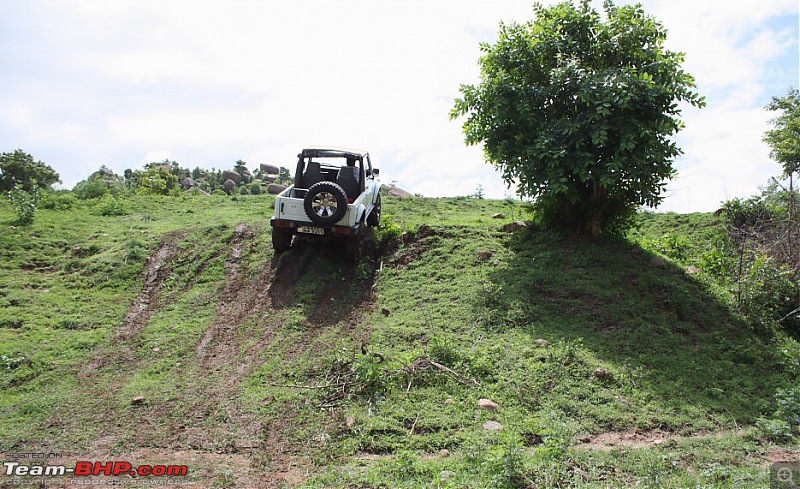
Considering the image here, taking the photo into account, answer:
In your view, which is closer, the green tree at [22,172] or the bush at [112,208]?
the bush at [112,208]

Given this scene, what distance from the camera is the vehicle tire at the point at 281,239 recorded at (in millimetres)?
11531

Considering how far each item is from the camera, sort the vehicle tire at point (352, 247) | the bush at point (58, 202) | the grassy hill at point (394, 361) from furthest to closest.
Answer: the bush at point (58, 202)
the vehicle tire at point (352, 247)
the grassy hill at point (394, 361)

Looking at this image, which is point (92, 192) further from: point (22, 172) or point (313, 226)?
point (313, 226)

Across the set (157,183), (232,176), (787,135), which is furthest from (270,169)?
(787,135)

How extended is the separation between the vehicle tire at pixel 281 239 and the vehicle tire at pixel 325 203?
43.0 inches

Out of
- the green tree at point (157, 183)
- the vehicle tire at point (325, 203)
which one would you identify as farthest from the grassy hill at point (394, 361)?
the green tree at point (157, 183)

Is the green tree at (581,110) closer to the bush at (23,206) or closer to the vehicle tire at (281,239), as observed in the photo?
the vehicle tire at (281,239)

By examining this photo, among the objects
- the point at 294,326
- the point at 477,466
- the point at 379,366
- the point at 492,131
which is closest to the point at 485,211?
the point at 492,131

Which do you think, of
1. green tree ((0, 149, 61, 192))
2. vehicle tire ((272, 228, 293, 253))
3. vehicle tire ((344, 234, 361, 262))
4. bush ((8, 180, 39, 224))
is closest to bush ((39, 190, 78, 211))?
bush ((8, 180, 39, 224))

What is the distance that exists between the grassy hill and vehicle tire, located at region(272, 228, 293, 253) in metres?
0.33

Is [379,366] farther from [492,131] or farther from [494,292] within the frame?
[492,131]

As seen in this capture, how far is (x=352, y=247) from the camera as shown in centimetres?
1122

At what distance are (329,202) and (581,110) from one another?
16.0ft

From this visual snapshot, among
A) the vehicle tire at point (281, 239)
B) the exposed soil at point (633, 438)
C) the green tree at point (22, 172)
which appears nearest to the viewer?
the exposed soil at point (633, 438)
